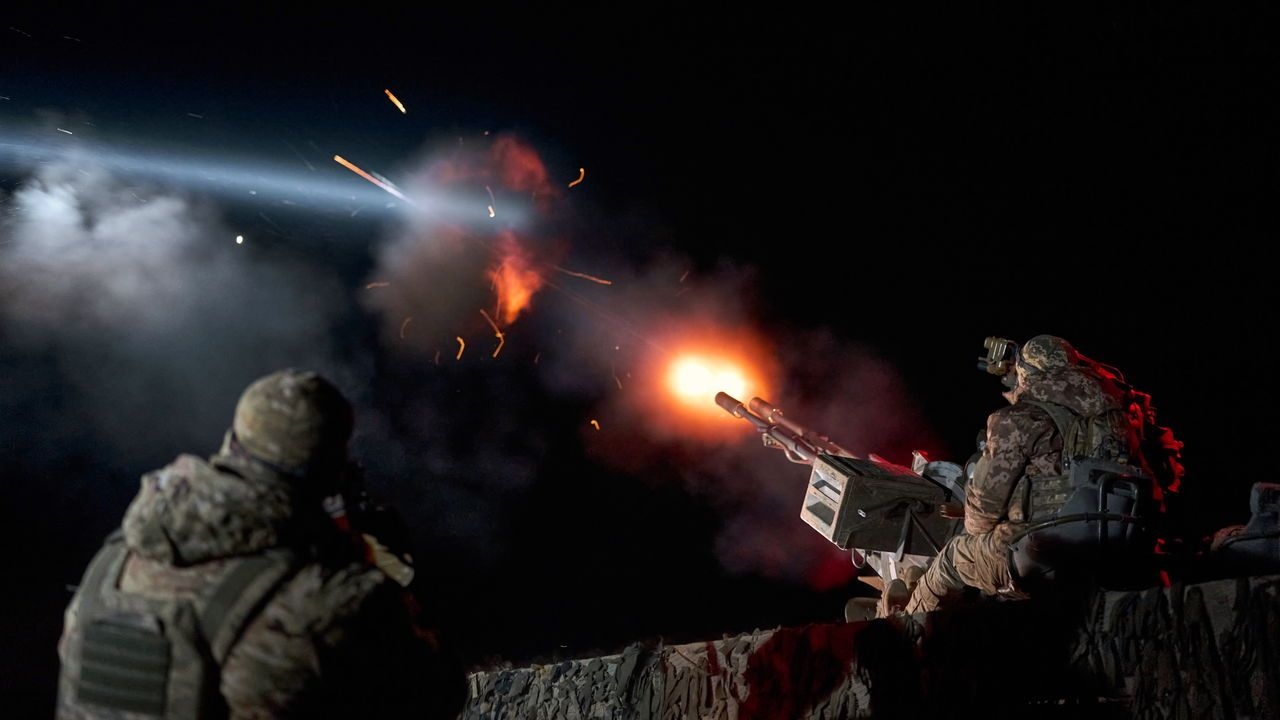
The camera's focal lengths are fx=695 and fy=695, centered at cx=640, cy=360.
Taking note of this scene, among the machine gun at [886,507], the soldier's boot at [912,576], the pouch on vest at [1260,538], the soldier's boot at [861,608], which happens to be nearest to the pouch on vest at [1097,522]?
the pouch on vest at [1260,538]

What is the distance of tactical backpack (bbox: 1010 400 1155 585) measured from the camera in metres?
4.13

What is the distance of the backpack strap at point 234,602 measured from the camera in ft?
6.05

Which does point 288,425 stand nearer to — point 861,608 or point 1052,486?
point 1052,486

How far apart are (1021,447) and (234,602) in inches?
175

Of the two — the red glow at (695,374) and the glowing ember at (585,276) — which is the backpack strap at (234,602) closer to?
the red glow at (695,374)

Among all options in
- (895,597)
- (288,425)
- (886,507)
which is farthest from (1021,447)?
(288,425)

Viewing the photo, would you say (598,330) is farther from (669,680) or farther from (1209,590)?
(1209,590)

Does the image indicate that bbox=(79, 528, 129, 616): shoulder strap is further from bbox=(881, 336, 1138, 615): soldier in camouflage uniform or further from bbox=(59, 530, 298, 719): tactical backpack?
bbox=(881, 336, 1138, 615): soldier in camouflage uniform

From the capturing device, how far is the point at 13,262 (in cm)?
880

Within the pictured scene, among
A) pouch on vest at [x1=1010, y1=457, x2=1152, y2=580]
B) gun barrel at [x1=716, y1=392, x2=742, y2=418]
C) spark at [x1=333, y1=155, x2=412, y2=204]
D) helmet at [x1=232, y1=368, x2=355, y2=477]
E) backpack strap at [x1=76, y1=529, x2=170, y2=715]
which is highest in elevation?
spark at [x1=333, y1=155, x2=412, y2=204]

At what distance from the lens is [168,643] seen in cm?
185

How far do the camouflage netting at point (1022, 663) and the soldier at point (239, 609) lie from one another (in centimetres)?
250

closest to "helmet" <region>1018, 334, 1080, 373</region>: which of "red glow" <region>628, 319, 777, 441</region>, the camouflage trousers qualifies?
the camouflage trousers

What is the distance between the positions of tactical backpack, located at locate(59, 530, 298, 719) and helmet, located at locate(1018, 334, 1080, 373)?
15.3 feet
